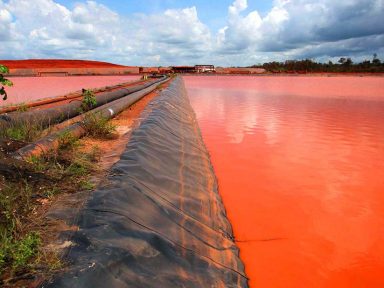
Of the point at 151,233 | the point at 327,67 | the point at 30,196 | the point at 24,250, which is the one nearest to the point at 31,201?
the point at 30,196

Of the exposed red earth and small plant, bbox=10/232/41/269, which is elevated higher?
small plant, bbox=10/232/41/269

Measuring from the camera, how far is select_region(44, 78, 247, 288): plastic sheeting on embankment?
1819 millimetres

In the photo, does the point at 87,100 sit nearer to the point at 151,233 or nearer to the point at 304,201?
the point at 304,201

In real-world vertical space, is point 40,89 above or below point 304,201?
above

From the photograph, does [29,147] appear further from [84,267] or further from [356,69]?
[356,69]

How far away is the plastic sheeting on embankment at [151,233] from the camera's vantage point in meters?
1.82

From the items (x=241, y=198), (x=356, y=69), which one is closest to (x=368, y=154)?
(x=241, y=198)

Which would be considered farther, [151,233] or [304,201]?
[304,201]

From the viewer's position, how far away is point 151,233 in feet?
7.31

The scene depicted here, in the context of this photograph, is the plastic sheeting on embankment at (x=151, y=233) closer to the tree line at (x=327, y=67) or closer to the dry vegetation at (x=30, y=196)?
the dry vegetation at (x=30, y=196)

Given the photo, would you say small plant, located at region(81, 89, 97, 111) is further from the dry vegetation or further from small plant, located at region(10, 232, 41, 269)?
small plant, located at region(10, 232, 41, 269)

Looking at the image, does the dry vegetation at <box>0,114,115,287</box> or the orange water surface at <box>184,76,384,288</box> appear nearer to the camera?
the dry vegetation at <box>0,114,115,287</box>

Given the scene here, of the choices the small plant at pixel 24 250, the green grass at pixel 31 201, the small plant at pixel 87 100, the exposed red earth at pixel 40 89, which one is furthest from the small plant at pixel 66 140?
the exposed red earth at pixel 40 89

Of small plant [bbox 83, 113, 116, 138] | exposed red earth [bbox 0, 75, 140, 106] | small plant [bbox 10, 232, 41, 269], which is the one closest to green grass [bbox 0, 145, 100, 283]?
small plant [bbox 10, 232, 41, 269]
